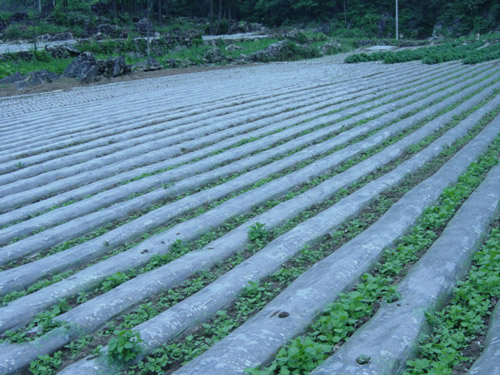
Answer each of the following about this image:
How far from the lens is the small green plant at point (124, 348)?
210 cm

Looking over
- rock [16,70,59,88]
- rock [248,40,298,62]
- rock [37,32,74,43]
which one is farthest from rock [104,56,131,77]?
rock [37,32,74,43]

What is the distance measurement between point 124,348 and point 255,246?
132cm

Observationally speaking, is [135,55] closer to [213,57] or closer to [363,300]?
[213,57]

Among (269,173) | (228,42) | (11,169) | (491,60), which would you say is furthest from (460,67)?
(228,42)

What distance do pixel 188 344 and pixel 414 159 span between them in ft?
11.1

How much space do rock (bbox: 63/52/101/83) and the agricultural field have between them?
679 centimetres

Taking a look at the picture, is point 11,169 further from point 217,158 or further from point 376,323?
point 376,323

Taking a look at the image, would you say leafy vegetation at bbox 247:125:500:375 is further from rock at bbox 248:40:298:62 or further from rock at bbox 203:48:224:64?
rock at bbox 248:40:298:62

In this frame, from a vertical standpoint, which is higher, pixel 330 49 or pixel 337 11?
pixel 337 11

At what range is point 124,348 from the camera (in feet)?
6.95

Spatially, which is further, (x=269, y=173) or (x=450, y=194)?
(x=269, y=173)

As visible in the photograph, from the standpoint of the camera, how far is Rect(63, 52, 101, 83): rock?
13.3 meters

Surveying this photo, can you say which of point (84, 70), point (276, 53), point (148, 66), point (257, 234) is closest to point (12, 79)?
point (84, 70)

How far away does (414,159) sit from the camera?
4.82 meters
